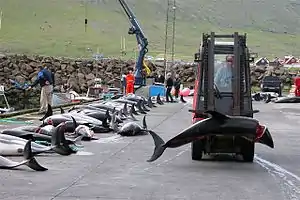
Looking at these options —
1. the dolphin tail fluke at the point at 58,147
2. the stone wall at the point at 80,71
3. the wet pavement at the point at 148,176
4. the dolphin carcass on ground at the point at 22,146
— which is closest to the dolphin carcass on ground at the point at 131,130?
the wet pavement at the point at 148,176

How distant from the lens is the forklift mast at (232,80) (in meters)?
16.8

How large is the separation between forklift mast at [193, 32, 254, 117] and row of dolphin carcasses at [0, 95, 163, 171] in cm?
330

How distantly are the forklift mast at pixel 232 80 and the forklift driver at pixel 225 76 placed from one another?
0.10 metres

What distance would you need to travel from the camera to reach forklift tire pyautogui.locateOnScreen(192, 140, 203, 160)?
53.7 ft

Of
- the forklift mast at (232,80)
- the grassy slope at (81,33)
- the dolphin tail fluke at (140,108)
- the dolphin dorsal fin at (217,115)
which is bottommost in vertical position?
the dolphin tail fluke at (140,108)

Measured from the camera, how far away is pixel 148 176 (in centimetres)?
1424

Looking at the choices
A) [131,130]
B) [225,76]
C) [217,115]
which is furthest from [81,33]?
[217,115]

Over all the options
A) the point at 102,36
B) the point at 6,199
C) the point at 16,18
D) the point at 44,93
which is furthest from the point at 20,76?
the point at 16,18

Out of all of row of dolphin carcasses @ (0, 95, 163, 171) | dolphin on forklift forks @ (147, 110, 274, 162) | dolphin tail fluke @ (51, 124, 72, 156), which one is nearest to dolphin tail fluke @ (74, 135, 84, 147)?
row of dolphin carcasses @ (0, 95, 163, 171)

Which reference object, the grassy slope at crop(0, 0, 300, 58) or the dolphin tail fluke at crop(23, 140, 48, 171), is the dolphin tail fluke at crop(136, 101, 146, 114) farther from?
the grassy slope at crop(0, 0, 300, 58)

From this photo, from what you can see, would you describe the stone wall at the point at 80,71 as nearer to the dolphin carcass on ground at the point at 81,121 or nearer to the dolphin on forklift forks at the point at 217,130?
the dolphin carcass on ground at the point at 81,121

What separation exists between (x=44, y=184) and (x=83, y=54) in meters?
115

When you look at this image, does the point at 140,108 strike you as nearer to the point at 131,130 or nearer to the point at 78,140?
the point at 131,130

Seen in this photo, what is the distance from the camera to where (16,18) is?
179125 mm
